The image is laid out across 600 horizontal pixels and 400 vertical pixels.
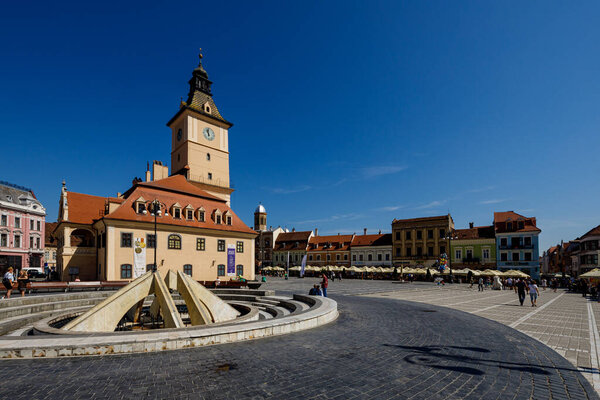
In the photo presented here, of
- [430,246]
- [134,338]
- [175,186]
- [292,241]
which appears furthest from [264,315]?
[292,241]

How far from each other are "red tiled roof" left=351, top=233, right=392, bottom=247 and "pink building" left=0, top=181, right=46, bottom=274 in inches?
2299

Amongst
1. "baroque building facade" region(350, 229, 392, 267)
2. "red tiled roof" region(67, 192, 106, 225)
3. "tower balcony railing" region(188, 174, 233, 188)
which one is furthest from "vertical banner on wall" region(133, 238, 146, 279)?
"baroque building facade" region(350, 229, 392, 267)

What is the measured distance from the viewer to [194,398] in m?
5.11

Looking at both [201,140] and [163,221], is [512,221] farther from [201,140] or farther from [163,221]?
[163,221]

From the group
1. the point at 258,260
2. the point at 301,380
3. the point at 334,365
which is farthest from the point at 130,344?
the point at 258,260

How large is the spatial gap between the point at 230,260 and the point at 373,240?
41053mm

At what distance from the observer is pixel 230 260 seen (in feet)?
124

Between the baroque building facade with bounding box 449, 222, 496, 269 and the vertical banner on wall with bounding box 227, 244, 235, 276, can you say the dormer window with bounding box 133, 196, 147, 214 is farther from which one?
the baroque building facade with bounding box 449, 222, 496, 269

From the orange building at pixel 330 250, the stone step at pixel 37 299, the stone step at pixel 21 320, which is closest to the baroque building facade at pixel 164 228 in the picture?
the stone step at pixel 37 299

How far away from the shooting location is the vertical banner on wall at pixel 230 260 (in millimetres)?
37656

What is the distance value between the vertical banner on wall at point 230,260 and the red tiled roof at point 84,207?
1531 cm

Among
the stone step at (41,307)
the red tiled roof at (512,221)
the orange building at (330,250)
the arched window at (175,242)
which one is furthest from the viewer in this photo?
the orange building at (330,250)

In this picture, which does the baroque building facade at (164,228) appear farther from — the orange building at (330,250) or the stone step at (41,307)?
the orange building at (330,250)

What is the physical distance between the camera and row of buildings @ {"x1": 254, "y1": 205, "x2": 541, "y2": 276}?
173 feet
